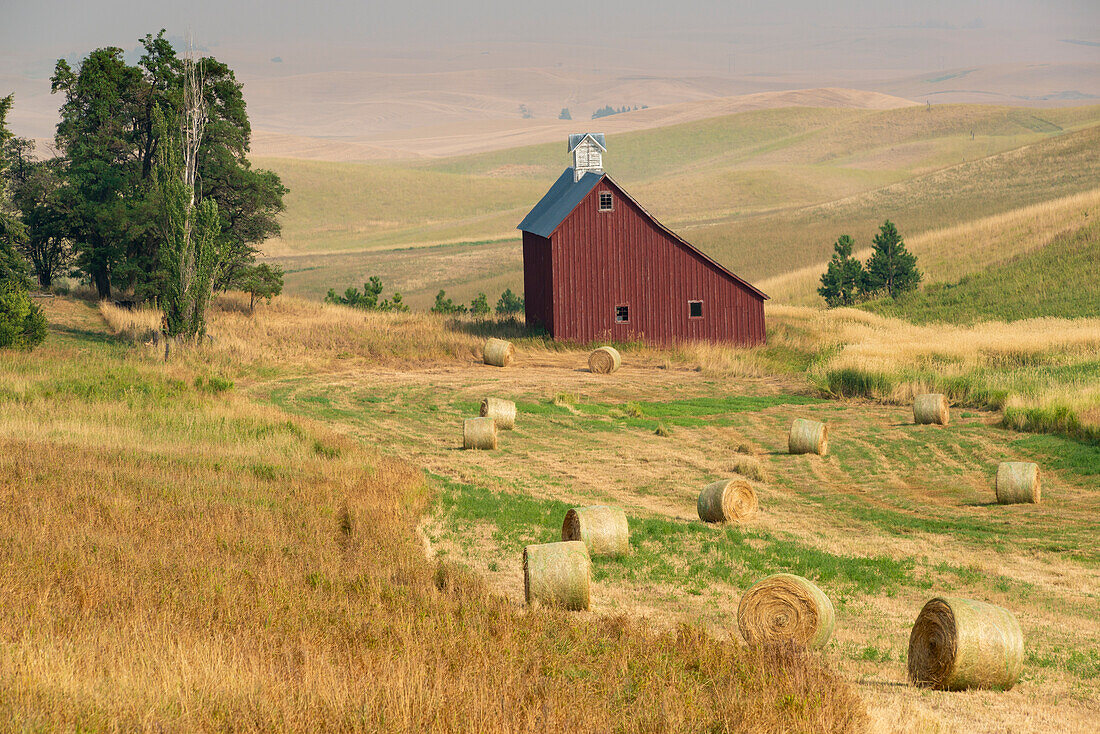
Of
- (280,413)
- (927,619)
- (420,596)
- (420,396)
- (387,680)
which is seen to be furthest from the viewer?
(420,396)

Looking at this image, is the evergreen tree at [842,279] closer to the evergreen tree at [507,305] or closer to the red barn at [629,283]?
the red barn at [629,283]

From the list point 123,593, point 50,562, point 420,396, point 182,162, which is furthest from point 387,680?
point 182,162

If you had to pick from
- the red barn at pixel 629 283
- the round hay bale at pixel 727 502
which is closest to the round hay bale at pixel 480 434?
the round hay bale at pixel 727 502

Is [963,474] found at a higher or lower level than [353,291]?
lower

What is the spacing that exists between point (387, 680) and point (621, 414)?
78.4ft

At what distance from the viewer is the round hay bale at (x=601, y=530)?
15031mm

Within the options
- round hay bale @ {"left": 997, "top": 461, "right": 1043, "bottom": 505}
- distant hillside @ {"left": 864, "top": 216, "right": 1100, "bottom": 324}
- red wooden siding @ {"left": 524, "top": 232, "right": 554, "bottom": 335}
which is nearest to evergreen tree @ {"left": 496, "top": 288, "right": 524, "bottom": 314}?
red wooden siding @ {"left": 524, "top": 232, "right": 554, "bottom": 335}

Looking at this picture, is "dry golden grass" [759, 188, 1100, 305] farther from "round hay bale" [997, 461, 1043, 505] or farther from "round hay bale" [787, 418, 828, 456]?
"round hay bale" [997, 461, 1043, 505]

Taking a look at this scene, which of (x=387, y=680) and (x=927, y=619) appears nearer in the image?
(x=387, y=680)

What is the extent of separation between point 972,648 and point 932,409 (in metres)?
20.5

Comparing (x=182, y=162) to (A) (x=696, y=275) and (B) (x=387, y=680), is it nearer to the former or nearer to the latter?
(A) (x=696, y=275)

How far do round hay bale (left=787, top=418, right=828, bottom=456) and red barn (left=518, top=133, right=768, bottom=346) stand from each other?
67.8ft

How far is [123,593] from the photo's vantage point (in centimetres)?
1084

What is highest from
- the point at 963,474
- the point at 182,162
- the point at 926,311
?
the point at 182,162
